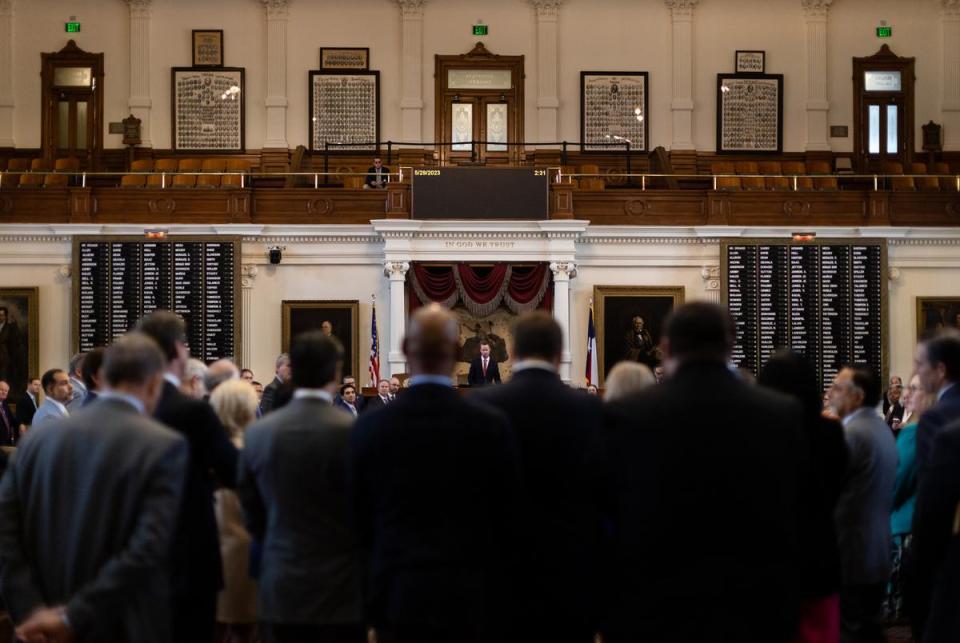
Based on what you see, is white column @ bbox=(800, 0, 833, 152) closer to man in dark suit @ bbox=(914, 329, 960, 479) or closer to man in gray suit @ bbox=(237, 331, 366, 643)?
man in dark suit @ bbox=(914, 329, 960, 479)

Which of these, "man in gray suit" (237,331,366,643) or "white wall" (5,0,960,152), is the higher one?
"white wall" (5,0,960,152)

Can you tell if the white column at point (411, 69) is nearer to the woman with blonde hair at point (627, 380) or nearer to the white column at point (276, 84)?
the white column at point (276, 84)

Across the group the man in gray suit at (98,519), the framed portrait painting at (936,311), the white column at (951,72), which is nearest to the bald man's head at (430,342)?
the man in gray suit at (98,519)

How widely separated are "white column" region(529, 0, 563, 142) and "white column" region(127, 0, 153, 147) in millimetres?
7105

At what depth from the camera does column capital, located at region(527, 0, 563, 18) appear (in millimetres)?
24094

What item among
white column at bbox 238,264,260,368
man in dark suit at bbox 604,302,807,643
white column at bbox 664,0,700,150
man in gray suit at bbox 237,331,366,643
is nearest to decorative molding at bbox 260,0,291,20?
white column at bbox 238,264,260,368

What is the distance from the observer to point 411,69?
23875 millimetres

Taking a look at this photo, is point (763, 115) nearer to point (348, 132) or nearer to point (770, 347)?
point (770, 347)

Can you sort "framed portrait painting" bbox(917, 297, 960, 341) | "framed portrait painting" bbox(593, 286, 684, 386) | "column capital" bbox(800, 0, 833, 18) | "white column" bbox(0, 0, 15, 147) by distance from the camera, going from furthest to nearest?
"column capital" bbox(800, 0, 833, 18) → "white column" bbox(0, 0, 15, 147) → "framed portrait painting" bbox(917, 297, 960, 341) → "framed portrait painting" bbox(593, 286, 684, 386)

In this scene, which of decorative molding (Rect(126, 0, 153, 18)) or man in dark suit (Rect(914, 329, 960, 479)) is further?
decorative molding (Rect(126, 0, 153, 18))

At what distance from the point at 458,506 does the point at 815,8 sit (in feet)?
72.7

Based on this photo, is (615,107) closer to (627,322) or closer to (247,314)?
(627,322)

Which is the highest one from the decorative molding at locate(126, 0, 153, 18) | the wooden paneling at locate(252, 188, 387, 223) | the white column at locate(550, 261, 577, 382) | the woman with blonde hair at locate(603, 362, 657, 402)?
the decorative molding at locate(126, 0, 153, 18)

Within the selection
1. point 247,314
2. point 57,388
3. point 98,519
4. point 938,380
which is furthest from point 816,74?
point 98,519
